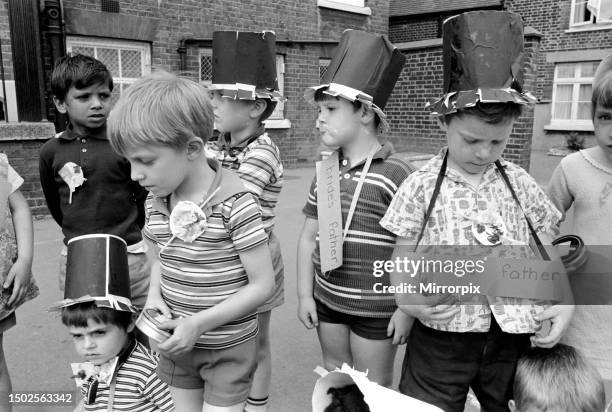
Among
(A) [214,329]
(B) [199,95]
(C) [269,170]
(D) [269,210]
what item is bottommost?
(A) [214,329]

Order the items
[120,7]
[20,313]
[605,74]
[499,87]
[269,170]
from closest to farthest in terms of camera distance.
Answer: [499,87]
[605,74]
[269,170]
[20,313]
[120,7]

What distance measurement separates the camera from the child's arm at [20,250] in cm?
223

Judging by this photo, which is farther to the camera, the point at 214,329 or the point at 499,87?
Result: the point at 214,329

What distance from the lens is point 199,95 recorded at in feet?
5.32

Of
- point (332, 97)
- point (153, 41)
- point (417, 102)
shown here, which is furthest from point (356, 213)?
point (417, 102)

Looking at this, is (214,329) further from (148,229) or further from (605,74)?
(605,74)

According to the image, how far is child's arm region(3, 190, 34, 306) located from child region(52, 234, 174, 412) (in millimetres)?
547

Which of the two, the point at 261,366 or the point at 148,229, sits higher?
the point at 148,229

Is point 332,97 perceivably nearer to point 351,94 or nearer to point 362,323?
point 351,94

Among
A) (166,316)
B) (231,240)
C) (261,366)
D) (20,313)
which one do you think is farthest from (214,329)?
(20,313)

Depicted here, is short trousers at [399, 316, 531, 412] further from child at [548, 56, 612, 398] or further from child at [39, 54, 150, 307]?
child at [39, 54, 150, 307]

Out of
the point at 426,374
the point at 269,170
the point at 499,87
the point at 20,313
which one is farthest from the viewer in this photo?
the point at 20,313

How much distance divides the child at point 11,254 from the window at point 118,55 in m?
5.76

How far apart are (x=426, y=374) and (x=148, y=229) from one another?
3.43 feet
